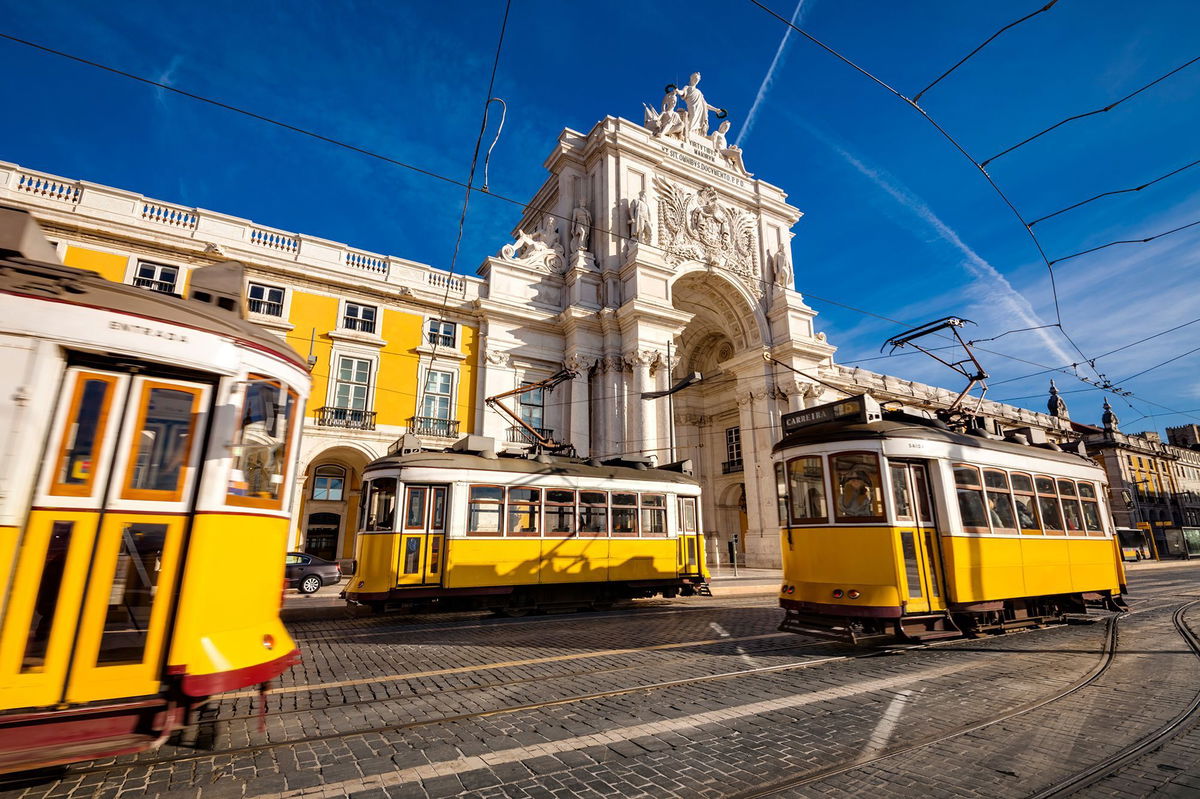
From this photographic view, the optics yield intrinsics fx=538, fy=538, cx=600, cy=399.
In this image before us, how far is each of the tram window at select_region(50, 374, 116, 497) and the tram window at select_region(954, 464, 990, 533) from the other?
9.91 meters

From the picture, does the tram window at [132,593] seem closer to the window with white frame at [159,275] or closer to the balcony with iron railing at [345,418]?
the balcony with iron railing at [345,418]

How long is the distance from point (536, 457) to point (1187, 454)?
80.4 metres

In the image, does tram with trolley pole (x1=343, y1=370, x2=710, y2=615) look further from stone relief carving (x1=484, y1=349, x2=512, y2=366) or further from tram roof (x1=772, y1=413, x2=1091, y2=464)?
stone relief carving (x1=484, y1=349, x2=512, y2=366)

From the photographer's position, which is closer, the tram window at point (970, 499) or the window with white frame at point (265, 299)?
the tram window at point (970, 499)

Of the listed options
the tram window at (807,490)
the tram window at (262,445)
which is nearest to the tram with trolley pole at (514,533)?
the tram window at (807,490)

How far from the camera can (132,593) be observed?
3.65 meters

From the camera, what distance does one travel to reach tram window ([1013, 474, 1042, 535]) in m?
8.91

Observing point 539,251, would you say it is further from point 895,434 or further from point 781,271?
point 895,434

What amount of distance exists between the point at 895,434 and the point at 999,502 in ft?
8.14

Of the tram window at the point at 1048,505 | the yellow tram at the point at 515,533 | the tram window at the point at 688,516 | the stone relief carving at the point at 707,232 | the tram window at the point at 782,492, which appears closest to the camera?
the tram window at the point at 782,492

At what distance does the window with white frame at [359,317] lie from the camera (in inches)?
809

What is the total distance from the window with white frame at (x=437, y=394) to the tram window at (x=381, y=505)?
34.4 feet

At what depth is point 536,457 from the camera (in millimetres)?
12930

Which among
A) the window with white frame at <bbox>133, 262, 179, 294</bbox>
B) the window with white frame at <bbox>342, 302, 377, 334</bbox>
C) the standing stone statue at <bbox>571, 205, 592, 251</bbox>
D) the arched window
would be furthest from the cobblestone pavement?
the standing stone statue at <bbox>571, 205, 592, 251</bbox>
